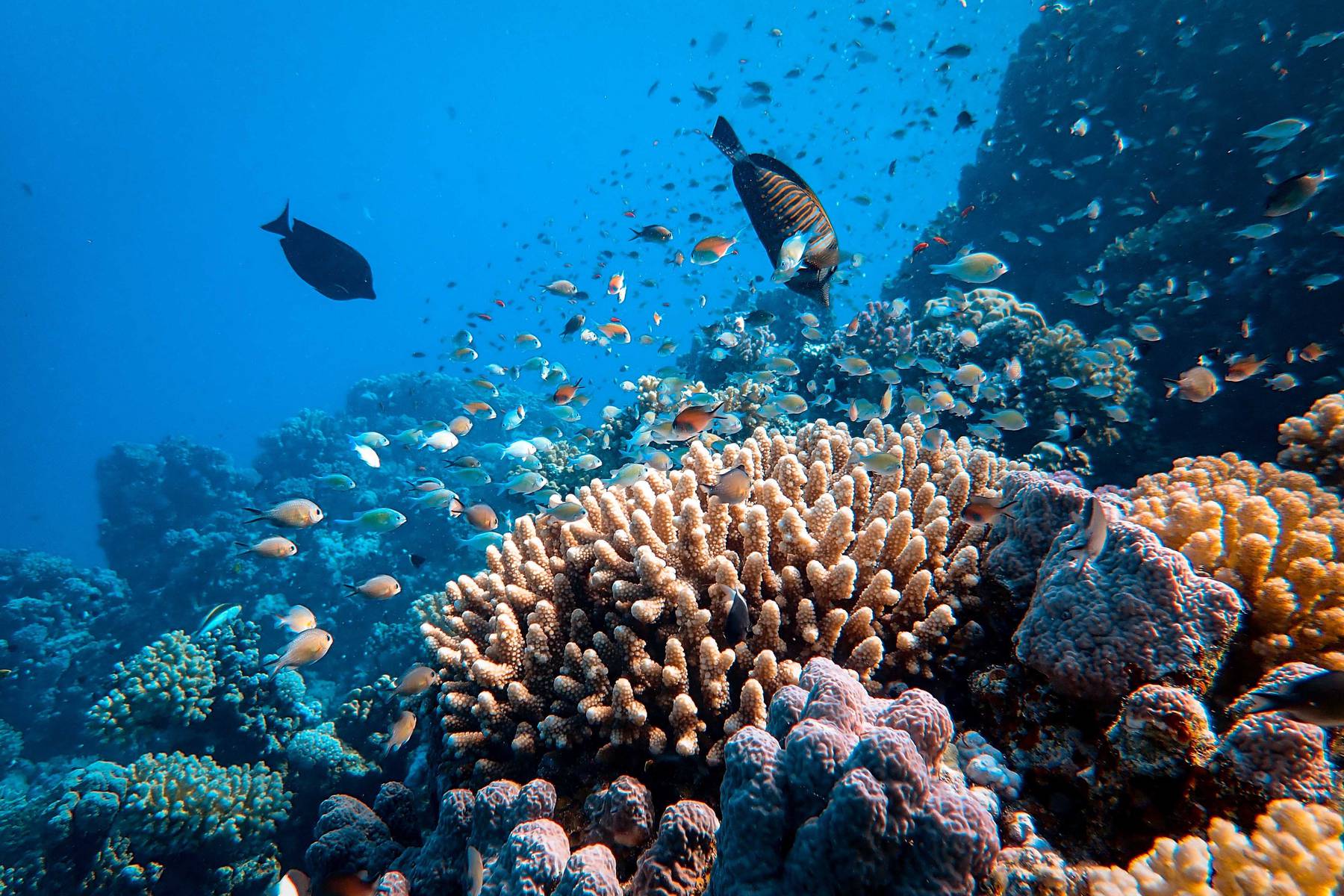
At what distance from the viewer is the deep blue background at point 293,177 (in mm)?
77125

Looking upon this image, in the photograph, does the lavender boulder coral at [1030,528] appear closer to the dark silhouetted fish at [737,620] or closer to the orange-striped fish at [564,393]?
the dark silhouetted fish at [737,620]

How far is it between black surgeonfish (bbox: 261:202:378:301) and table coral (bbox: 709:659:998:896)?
4.76m

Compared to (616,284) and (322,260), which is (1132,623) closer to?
(322,260)

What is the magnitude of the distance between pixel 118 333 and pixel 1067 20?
180 m

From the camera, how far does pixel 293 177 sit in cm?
11612

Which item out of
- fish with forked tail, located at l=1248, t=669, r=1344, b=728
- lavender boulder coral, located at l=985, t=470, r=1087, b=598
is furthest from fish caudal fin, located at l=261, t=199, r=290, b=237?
fish with forked tail, located at l=1248, t=669, r=1344, b=728

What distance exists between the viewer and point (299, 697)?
24.7 feet

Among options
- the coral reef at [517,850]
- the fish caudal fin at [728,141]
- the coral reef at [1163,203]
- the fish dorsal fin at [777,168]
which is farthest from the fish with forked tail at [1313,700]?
the coral reef at [1163,203]

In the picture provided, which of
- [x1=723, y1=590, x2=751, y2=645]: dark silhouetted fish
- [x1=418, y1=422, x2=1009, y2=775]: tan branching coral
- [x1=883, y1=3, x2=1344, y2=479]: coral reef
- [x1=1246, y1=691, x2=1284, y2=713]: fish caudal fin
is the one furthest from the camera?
[x1=883, y1=3, x2=1344, y2=479]: coral reef

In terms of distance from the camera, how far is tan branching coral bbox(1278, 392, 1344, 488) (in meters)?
3.48

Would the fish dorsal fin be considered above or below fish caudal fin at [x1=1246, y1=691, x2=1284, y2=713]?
above

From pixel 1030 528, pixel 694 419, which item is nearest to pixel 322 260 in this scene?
pixel 694 419

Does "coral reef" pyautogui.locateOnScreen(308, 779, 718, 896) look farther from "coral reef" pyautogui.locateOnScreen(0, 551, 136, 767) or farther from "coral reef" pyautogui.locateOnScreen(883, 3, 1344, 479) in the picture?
"coral reef" pyautogui.locateOnScreen(0, 551, 136, 767)

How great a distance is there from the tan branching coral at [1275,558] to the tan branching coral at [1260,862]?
117 cm
